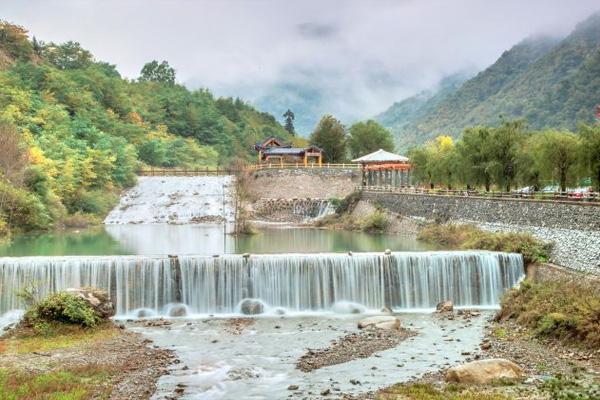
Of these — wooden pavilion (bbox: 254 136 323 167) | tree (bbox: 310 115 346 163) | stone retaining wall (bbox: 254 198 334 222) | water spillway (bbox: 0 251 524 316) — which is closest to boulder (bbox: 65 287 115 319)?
water spillway (bbox: 0 251 524 316)

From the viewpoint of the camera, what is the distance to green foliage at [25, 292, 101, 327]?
67.0 feet

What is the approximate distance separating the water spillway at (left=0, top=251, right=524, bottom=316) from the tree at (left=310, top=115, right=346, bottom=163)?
58.1 metres

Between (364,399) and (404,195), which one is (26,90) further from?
(364,399)

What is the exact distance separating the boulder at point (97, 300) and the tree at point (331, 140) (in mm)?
63981

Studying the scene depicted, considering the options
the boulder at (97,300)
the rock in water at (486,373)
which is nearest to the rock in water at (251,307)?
the boulder at (97,300)

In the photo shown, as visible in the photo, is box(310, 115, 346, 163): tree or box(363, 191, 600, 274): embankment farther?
box(310, 115, 346, 163): tree

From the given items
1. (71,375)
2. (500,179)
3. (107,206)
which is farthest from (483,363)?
(107,206)

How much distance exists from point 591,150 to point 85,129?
184 feet

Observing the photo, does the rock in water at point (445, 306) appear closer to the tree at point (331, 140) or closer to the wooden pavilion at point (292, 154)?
the wooden pavilion at point (292, 154)

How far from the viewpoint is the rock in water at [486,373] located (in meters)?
14.7

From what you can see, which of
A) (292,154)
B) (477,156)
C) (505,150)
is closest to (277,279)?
(505,150)

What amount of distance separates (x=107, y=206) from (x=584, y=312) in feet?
163

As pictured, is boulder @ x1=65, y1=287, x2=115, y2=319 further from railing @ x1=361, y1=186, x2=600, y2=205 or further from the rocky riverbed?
railing @ x1=361, y1=186, x2=600, y2=205

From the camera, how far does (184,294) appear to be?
25.4 meters
